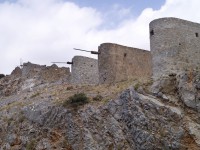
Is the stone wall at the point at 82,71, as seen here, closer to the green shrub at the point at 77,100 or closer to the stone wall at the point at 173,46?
the green shrub at the point at 77,100

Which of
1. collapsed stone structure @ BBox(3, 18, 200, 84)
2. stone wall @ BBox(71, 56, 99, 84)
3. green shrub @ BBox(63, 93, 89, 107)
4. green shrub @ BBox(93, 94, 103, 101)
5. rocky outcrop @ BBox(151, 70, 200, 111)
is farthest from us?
stone wall @ BBox(71, 56, 99, 84)

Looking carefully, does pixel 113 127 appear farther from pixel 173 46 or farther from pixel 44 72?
pixel 44 72

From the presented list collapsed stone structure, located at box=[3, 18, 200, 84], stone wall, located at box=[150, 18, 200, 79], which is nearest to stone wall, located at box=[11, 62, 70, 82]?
collapsed stone structure, located at box=[3, 18, 200, 84]

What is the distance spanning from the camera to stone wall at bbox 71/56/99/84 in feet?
134

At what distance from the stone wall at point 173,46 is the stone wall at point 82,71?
11.8m

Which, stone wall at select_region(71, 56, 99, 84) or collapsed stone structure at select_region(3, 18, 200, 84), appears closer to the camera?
collapsed stone structure at select_region(3, 18, 200, 84)

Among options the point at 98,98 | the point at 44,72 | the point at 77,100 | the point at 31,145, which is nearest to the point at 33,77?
the point at 44,72

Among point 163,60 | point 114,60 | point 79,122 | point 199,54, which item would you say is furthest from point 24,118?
point 199,54

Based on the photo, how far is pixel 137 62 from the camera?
121ft

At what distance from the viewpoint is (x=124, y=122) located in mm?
27078

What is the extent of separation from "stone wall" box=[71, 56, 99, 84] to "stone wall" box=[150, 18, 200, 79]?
11810mm

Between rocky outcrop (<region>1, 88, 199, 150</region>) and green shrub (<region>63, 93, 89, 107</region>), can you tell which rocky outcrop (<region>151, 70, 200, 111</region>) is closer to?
rocky outcrop (<region>1, 88, 199, 150</region>)

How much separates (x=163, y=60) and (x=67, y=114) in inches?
302

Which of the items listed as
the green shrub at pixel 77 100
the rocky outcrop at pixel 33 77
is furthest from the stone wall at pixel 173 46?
A: the rocky outcrop at pixel 33 77
